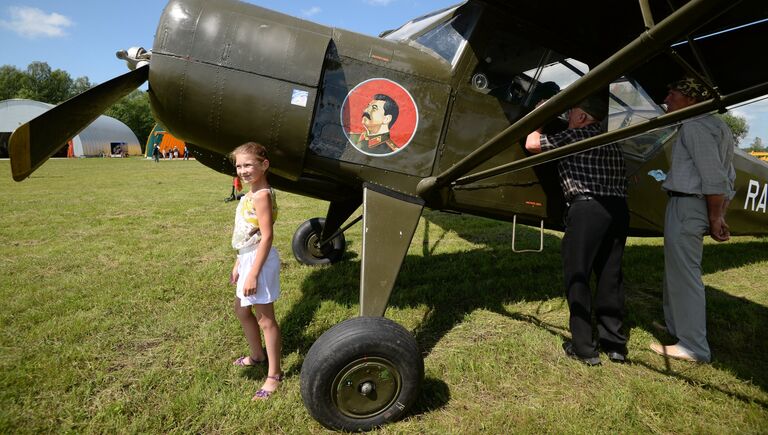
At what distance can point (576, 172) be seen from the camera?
314cm

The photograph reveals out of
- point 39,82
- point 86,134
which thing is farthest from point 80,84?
point 86,134

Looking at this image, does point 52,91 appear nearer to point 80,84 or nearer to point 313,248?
point 80,84

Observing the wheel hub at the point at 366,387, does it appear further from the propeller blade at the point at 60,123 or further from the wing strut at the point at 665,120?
the propeller blade at the point at 60,123

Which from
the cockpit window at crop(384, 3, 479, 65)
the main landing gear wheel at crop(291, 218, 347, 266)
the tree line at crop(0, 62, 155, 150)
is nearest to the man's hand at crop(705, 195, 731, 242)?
the cockpit window at crop(384, 3, 479, 65)

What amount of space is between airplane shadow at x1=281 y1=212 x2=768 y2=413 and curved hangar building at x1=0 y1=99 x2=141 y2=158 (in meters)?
42.7

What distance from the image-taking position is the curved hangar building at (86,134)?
136 feet

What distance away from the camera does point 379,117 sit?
3.01 metres

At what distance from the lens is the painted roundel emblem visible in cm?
296

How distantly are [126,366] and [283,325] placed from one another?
1155 mm

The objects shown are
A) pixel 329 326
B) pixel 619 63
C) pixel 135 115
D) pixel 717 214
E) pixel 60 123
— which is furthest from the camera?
pixel 135 115

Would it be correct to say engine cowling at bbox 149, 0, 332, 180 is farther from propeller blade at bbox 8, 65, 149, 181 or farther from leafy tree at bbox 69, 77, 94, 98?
leafy tree at bbox 69, 77, 94, 98

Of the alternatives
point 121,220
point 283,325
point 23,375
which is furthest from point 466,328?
point 121,220

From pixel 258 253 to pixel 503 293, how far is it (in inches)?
118

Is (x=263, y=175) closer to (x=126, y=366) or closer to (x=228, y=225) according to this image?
(x=126, y=366)
